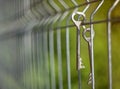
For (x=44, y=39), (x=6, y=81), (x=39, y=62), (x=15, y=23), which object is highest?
(x=15, y=23)

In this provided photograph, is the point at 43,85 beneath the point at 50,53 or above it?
beneath

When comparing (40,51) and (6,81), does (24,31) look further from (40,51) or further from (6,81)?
(6,81)

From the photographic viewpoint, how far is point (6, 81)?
2664mm

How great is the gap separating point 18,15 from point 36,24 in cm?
55

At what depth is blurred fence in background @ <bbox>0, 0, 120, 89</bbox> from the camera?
141 cm

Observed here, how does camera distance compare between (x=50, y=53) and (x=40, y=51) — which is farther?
(x=40, y=51)

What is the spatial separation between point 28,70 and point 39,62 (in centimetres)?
21

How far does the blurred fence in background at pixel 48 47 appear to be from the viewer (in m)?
1.41

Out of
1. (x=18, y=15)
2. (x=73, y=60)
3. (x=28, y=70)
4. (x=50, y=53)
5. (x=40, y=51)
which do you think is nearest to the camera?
(x=50, y=53)

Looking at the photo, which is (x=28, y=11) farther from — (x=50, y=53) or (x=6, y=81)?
(x=6, y=81)

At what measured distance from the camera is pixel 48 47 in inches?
65.8

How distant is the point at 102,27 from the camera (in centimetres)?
213

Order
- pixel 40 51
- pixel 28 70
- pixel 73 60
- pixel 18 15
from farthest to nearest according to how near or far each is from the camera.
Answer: pixel 18 15, pixel 73 60, pixel 28 70, pixel 40 51

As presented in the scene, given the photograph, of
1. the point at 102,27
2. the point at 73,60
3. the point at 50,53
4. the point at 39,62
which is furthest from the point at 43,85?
the point at 102,27
